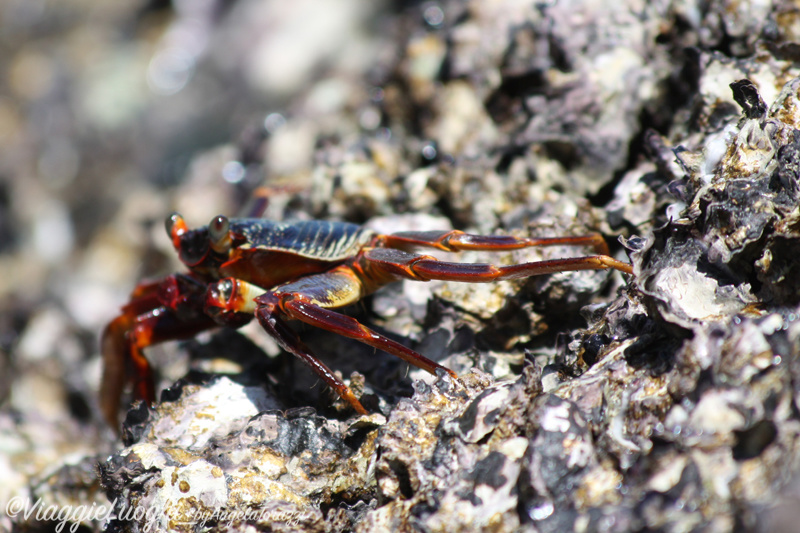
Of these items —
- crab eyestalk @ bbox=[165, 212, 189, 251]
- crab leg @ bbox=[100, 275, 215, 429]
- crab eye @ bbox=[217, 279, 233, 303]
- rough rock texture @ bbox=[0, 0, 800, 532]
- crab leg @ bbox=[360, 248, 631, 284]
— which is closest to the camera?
rough rock texture @ bbox=[0, 0, 800, 532]

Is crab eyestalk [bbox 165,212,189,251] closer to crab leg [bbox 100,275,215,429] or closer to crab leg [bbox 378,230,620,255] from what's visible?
crab leg [bbox 100,275,215,429]

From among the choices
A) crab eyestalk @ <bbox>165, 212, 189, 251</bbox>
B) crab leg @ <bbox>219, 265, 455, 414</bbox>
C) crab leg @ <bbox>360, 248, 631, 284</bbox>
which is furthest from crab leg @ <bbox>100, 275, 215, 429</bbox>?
crab leg @ <bbox>360, 248, 631, 284</bbox>

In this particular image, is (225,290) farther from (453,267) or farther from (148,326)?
(453,267)

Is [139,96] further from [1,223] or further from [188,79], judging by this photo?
[1,223]

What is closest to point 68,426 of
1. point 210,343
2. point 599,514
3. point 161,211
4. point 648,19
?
point 210,343

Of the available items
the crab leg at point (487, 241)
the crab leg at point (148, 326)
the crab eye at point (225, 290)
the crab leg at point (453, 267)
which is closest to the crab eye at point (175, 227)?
the crab leg at point (148, 326)

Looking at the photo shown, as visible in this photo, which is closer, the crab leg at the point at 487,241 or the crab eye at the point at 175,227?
the crab leg at the point at 487,241

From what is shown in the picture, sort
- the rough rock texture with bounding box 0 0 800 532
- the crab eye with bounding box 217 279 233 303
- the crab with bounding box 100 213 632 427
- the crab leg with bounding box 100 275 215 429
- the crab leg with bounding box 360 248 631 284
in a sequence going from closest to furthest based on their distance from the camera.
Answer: the rough rock texture with bounding box 0 0 800 532
the crab leg with bounding box 360 248 631 284
the crab with bounding box 100 213 632 427
the crab eye with bounding box 217 279 233 303
the crab leg with bounding box 100 275 215 429

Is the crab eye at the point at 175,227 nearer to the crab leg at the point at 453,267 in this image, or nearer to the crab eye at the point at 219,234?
the crab eye at the point at 219,234

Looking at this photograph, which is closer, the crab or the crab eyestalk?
the crab
